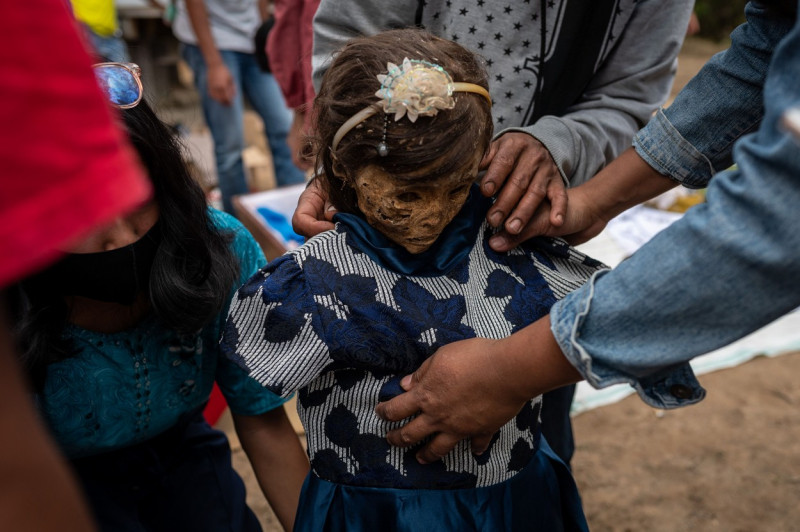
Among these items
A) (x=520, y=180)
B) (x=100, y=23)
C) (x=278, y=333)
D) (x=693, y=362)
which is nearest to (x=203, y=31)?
(x=100, y=23)

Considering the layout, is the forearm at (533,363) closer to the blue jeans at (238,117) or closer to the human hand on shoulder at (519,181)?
the human hand on shoulder at (519,181)

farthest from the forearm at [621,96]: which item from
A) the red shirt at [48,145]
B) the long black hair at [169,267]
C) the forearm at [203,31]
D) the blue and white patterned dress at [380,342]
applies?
the forearm at [203,31]

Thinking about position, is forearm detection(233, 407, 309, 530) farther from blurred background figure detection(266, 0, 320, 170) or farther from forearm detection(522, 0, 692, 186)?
blurred background figure detection(266, 0, 320, 170)

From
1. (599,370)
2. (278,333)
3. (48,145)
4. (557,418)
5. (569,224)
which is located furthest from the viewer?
(557,418)

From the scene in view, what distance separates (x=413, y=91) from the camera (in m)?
1.09

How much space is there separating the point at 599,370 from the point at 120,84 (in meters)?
1.06

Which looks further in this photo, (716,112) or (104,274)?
(716,112)

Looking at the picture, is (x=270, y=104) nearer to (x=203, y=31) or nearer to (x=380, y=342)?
(x=203, y=31)

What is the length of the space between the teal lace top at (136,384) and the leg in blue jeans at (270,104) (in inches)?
124

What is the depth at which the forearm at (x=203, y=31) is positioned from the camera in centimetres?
400

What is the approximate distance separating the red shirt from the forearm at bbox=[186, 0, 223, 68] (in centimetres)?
389

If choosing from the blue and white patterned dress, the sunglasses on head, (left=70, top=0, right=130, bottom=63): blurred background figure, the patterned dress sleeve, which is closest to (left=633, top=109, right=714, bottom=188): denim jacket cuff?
the blue and white patterned dress

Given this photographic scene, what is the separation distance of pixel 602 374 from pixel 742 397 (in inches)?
114

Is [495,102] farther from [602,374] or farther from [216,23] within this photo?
[216,23]
